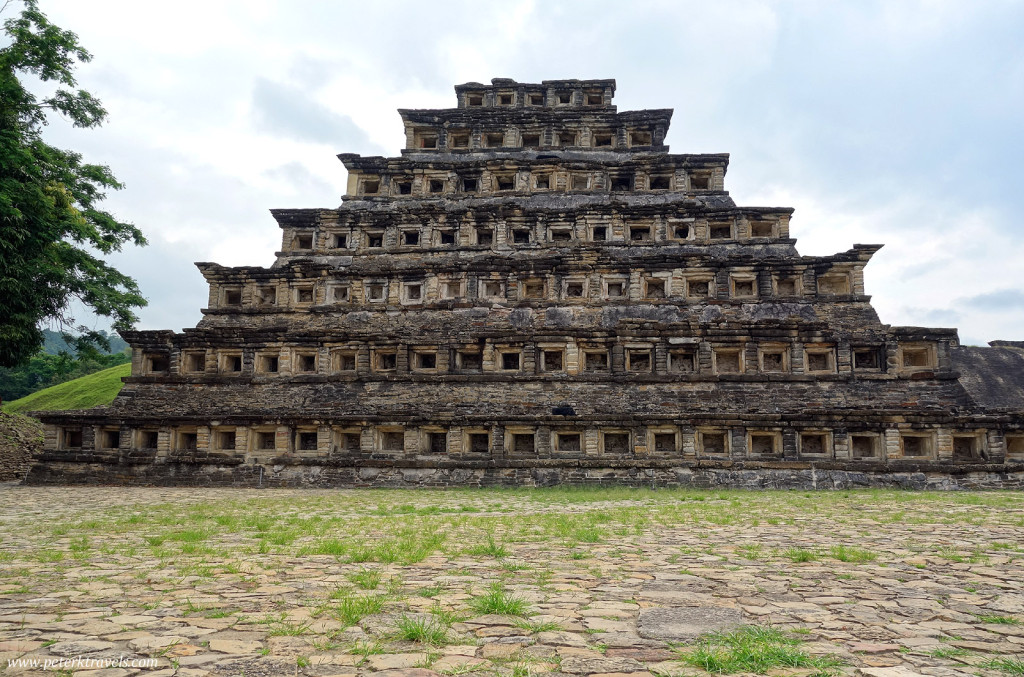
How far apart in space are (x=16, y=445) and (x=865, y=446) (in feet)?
107

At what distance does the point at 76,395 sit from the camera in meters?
39.5

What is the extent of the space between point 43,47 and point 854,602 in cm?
2554

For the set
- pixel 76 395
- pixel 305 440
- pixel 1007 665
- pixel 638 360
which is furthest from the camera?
pixel 76 395

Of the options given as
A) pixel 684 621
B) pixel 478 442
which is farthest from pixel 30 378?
pixel 684 621

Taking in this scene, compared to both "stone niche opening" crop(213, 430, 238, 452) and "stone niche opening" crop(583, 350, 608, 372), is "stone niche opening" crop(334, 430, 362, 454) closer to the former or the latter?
"stone niche opening" crop(213, 430, 238, 452)

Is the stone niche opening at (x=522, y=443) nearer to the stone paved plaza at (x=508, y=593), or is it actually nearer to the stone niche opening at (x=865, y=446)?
the stone paved plaza at (x=508, y=593)

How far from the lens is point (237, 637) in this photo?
4340mm

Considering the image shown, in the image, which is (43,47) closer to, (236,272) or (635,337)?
(236,272)

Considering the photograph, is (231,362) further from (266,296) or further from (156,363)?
(266,296)

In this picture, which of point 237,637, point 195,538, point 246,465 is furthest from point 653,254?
point 237,637

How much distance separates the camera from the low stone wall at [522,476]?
17.7 meters

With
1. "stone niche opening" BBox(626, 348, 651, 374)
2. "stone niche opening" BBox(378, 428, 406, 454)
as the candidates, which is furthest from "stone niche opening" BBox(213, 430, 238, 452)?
"stone niche opening" BBox(626, 348, 651, 374)

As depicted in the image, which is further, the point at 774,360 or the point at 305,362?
the point at 305,362

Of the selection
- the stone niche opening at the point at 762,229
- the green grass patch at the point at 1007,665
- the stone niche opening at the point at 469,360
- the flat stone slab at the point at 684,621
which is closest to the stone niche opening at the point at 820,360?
the stone niche opening at the point at 762,229
